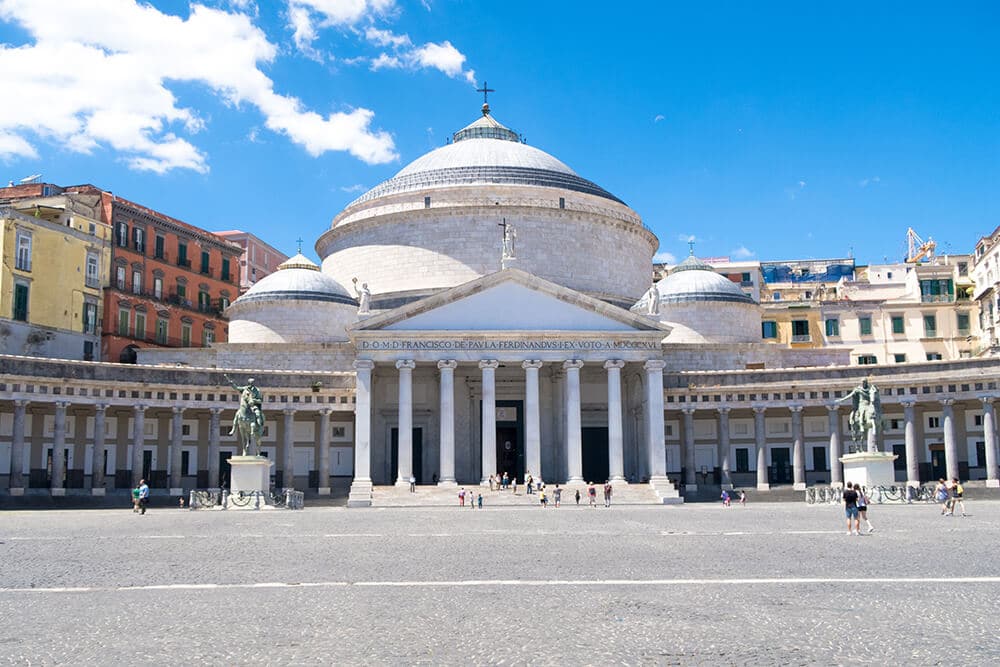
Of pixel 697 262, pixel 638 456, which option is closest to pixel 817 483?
pixel 638 456

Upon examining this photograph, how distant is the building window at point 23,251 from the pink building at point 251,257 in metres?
35.1

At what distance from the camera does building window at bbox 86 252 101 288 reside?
6162 cm

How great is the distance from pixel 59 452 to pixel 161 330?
20844mm

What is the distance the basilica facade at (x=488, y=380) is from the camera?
163 ft

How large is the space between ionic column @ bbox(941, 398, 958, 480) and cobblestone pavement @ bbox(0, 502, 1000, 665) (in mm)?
25495

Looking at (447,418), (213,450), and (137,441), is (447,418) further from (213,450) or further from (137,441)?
(137,441)

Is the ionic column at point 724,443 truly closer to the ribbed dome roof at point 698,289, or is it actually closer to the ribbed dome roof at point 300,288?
the ribbed dome roof at point 698,289

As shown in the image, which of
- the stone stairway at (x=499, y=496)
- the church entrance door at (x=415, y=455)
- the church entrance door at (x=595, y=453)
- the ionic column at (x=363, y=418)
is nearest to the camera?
the stone stairway at (x=499, y=496)

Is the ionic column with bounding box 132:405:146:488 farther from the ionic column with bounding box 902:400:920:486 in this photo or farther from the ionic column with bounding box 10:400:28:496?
the ionic column with bounding box 902:400:920:486

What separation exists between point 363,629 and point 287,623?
100cm

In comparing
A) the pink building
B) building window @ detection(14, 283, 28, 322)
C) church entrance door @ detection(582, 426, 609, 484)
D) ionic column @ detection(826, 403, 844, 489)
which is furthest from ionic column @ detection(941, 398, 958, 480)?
the pink building

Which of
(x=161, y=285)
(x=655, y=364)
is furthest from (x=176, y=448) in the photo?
(x=655, y=364)

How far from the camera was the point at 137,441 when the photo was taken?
49.0 m

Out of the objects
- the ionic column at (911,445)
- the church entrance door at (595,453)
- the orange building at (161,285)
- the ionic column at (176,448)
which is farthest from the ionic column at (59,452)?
the ionic column at (911,445)
